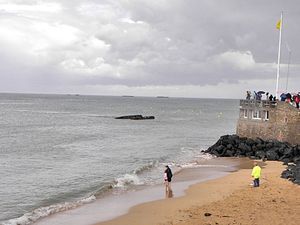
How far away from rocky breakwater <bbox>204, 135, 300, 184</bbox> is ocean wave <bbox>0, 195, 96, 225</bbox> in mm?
15683

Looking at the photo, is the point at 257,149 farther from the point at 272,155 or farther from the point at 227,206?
the point at 227,206

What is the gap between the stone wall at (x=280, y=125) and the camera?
37.5 m

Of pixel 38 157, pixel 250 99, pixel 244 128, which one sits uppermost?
pixel 250 99

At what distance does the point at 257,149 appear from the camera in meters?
38.3

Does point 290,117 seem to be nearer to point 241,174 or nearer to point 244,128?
point 244,128

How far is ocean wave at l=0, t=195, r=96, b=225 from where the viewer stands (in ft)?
65.2

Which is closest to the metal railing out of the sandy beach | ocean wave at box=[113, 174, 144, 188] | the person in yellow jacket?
the sandy beach

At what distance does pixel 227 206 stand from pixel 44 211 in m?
8.74

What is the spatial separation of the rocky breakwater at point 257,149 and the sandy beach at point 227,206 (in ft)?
28.3

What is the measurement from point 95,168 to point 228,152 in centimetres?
1228

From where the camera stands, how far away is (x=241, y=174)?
29.8 m

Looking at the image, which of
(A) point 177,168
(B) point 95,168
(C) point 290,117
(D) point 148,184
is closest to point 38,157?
(B) point 95,168

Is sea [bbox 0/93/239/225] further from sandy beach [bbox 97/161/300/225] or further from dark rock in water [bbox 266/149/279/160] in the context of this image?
dark rock in water [bbox 266/149/279/160]

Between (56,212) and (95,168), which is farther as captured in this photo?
(95,168)
